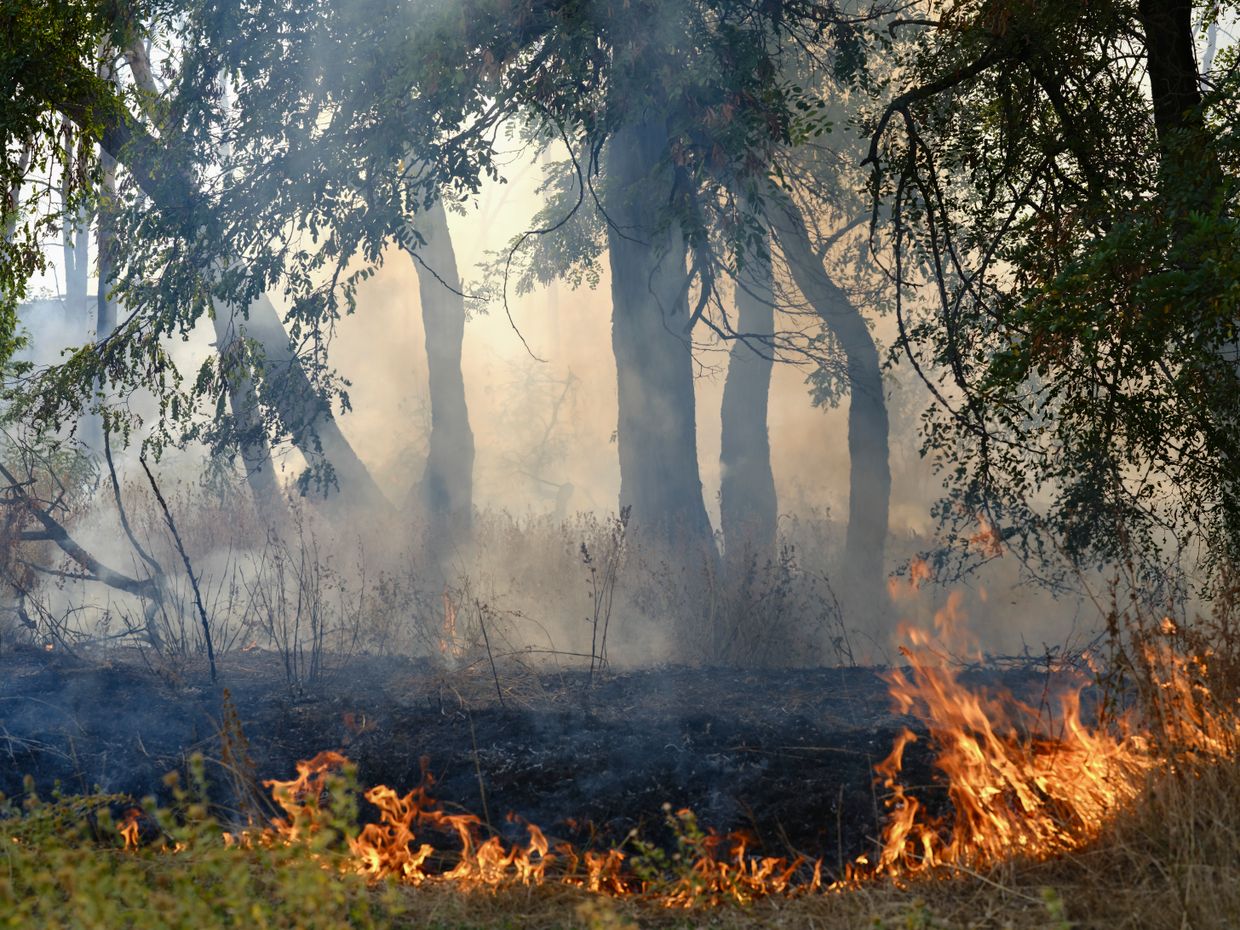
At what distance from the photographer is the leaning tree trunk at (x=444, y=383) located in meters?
17.0

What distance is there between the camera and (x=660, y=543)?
10.7m

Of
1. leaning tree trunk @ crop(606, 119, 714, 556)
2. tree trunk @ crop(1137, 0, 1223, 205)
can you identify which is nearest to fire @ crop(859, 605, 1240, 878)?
tree trunk @ crop(1137, 0, 1223, 205)

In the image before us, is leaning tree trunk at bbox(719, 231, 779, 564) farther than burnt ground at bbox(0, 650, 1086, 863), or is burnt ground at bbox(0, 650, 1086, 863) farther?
leaning tree trunk at bbox(719, 231, 779, 564)

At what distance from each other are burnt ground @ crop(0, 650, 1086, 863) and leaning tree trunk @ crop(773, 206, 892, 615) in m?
5.79

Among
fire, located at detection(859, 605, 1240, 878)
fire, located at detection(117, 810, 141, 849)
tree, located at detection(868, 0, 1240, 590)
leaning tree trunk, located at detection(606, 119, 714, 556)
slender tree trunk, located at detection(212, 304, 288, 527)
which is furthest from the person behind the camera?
leaning tree trunk, located at detection(606, 119, 714, 556)

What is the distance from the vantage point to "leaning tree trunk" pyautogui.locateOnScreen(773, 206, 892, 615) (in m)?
13.5

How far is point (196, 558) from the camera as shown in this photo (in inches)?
532

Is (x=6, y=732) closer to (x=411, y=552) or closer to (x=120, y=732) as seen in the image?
(x=120, y=732)

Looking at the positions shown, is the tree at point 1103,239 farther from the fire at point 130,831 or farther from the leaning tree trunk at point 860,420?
the leaning tree trunk at point 860,420

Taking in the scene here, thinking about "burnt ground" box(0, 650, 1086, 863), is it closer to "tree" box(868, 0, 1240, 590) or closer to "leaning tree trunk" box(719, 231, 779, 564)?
"tree" box(868, 0, 1240, 590)

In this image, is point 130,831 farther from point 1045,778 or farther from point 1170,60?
point 1170,60

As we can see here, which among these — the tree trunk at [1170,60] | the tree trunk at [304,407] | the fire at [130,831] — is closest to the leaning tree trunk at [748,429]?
the tree trunk at [304,407]

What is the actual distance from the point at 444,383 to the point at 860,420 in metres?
6.63

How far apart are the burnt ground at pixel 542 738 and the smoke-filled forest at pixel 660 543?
0.03 meters
